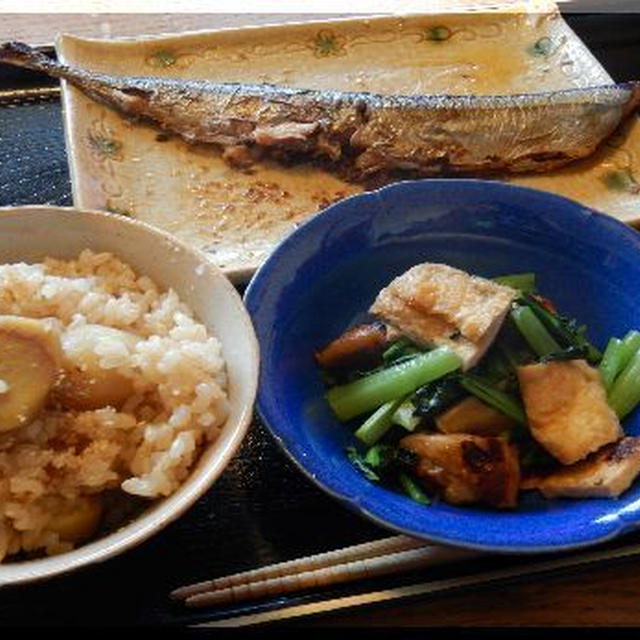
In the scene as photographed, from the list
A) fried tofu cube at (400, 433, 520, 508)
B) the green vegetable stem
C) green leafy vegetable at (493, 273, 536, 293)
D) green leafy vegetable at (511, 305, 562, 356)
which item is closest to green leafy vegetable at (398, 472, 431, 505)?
fried tofu cube at (400, 433, 520, 508)

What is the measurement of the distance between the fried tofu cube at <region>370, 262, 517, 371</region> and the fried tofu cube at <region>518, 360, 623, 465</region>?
0.32 ft

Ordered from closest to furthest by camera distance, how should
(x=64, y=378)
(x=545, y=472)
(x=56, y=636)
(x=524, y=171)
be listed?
(x=64, y=378) → (x=56, y=636) → (x=545, y=472) → (x=524, y=171)

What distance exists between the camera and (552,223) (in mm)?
1793

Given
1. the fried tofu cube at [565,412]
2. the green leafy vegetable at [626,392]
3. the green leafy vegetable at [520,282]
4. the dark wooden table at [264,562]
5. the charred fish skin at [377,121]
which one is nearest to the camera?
the dark wooden table at [264,562]

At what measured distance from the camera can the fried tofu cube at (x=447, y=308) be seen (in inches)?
60.3

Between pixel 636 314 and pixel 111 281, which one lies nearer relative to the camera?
Result: pixel 111 281

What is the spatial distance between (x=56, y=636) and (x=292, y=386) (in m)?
0.54

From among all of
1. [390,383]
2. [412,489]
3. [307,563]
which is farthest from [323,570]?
[390,383]

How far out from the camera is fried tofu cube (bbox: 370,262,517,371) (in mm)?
1531

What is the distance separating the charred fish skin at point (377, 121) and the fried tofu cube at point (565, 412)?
2.79ft

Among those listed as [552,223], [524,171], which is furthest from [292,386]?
[524,171]

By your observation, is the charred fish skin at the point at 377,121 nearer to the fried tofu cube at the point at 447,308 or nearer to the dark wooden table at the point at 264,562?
the fried tofu cube at the point at 447,308

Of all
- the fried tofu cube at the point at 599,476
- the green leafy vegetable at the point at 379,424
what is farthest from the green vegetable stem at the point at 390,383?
the fried tofu cube at the point at 599,476

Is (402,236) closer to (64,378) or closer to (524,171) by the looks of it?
(524,171)
